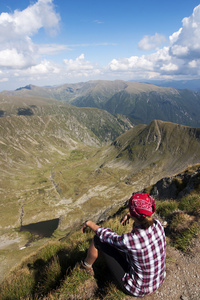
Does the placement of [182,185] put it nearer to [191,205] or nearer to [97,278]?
[191,205]

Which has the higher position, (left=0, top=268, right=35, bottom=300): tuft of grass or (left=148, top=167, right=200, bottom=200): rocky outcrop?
(left=0, top=268, right=35, bottom=300): tuft of grass

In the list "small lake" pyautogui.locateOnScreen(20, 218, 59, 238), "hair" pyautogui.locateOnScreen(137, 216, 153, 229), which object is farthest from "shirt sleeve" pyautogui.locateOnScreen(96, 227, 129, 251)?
"small lake" pyautogui.locateOnScreen(20, 218, 59, 238)

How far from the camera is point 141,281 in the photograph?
5348mm

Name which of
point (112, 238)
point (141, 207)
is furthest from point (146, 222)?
point (112, 238)

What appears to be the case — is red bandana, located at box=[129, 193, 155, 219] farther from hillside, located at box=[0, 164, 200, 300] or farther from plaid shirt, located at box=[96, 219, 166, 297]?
hillside, located at box=[0, 164, 200, 300]

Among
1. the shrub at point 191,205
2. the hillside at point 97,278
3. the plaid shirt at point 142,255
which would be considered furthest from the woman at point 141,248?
the shrub at point 191,205

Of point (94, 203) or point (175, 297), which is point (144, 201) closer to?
point (175, 297)

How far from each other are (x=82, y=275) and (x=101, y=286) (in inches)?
31.7

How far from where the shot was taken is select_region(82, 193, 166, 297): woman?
5.04 m

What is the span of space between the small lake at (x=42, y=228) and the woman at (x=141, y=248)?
136m

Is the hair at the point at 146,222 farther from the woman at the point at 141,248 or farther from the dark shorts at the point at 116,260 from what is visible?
the dark shorts at the point at 116,260

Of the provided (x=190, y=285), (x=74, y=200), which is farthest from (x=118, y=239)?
(x=74, y=200)

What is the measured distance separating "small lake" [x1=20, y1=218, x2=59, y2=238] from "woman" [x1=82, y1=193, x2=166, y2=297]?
13580 cm

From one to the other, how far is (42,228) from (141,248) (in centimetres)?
15184
